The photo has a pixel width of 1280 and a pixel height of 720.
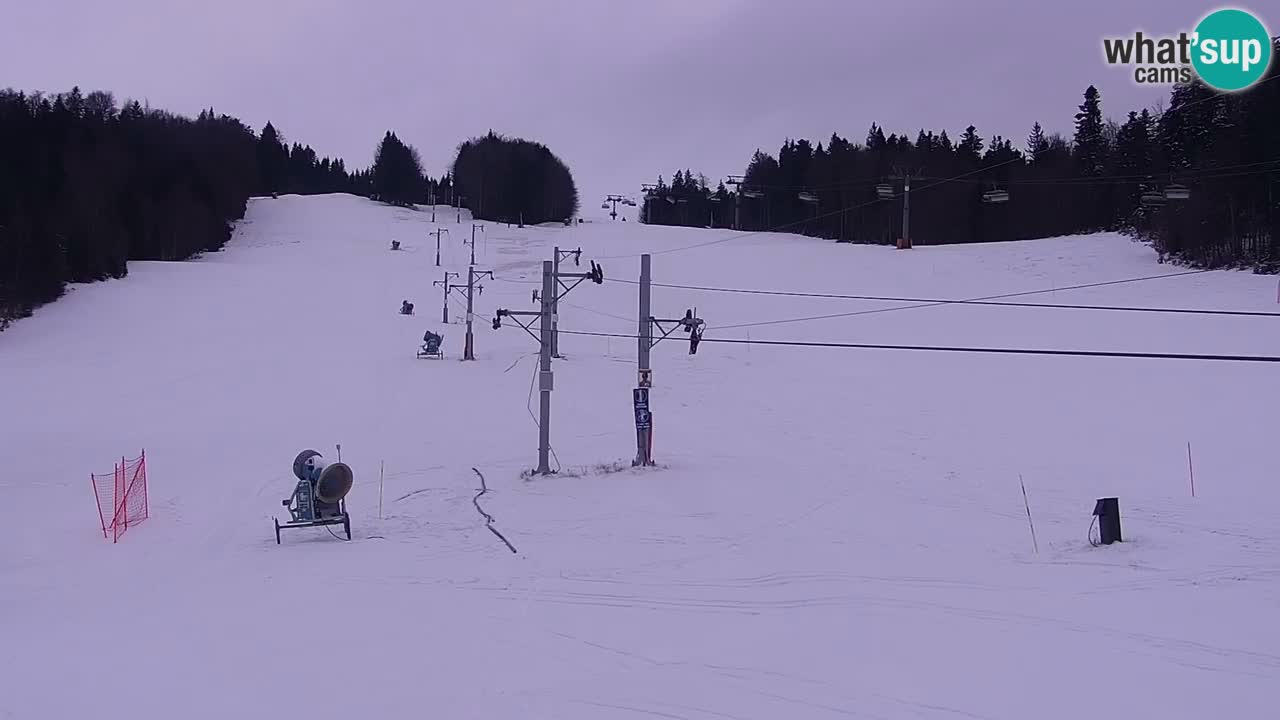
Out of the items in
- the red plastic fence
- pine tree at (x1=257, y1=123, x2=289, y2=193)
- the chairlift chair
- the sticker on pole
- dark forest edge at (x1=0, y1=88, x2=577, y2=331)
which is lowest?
the red plastic fence

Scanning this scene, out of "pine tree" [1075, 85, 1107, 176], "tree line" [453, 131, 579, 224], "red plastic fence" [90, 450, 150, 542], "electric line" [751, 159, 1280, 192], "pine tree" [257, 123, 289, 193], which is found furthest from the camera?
"pine tree" [257, 123, 289, 193]

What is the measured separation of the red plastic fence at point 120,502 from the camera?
47.5 ft

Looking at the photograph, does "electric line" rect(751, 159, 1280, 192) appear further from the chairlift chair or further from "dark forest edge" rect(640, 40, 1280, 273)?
the chairlift chair

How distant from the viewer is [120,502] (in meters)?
15.9

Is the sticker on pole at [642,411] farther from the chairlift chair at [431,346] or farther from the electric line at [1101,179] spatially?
the electric line at [1101,179]

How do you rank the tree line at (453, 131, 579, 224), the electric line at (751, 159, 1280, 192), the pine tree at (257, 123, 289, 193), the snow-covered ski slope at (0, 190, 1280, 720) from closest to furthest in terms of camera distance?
1. the snow-covered ski slope at (0, 190, 1280, 720)
2. the electric line at (751, 159, 1280, 192)
3. the tree line at (453, 131, 579, 224)
4. the pine tree at (257, 123, 289, 193)

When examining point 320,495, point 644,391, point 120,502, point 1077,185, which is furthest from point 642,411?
point 1077,185

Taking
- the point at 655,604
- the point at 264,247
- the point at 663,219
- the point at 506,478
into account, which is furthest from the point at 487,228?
the point at 655,604

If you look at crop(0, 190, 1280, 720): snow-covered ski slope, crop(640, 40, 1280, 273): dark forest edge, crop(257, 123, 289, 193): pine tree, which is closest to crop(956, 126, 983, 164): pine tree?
crop(640, 40, 1280, 273): dark forest edge

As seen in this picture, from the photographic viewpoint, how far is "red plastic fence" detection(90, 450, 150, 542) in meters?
14.5

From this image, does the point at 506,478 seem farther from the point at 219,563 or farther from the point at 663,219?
the point at 663,219

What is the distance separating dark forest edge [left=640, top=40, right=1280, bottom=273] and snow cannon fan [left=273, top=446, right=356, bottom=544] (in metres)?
23.5

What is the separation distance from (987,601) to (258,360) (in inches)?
1133

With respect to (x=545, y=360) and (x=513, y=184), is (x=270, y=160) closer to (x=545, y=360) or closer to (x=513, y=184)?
(x=513, y=184)
